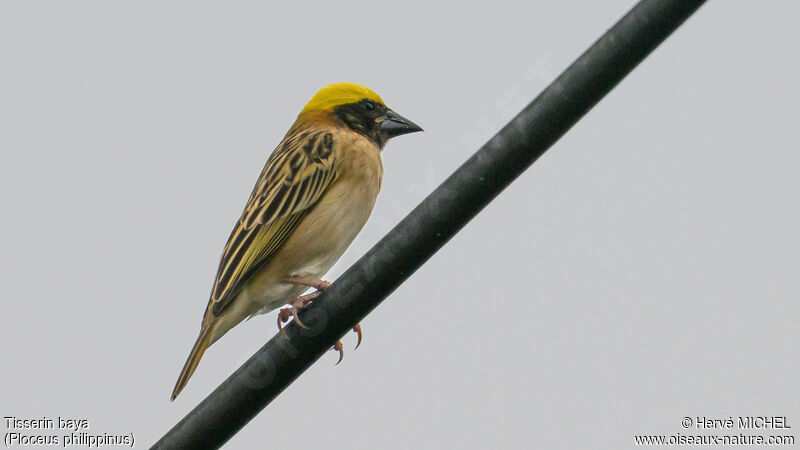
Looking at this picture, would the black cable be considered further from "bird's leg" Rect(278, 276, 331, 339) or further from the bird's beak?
the bird's beak

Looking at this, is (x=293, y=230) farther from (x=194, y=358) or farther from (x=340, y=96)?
(x=340, y=96)

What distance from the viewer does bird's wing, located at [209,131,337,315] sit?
574 cm

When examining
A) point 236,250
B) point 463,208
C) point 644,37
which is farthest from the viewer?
point 236,250

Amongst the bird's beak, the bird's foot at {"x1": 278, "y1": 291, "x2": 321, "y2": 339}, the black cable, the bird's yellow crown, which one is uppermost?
the bird's yellow crown

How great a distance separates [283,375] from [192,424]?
368mm

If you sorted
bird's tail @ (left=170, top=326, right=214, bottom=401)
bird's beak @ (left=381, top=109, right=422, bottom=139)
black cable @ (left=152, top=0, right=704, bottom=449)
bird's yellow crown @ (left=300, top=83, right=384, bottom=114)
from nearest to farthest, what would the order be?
1. black cable @ (left=152, top=0, right=704, bottom=449)
2. bird's tail @ (left=170, top=326, right=214, bottom=401)
3. bird's beak @ (left=381, top=109, right=422, bottom=139)
4. bird's yellow crown @ (left=300, top=83, right=384, bottom=114)

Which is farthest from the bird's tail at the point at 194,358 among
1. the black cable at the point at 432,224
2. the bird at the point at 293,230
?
the black cable at the point at 432,224

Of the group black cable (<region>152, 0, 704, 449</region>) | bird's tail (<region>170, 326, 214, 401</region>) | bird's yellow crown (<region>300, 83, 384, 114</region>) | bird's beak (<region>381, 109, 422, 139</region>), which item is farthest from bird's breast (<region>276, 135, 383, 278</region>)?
black cable (<region>152, 0, 704, 449</region>)

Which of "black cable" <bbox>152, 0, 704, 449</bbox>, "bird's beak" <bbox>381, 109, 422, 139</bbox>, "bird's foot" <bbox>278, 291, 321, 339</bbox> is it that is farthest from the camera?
"bird's beak" <bbox>381, 109, 422, 139</bbox>

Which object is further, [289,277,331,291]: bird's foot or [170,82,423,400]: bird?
[289,277,331,291]: bird's foot

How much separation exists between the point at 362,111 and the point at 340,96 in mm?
240

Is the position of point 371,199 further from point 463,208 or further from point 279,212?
point 463,208

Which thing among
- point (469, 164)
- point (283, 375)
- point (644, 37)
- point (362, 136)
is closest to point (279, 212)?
point (362, 136)

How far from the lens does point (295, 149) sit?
661 cm
